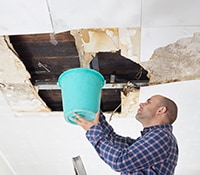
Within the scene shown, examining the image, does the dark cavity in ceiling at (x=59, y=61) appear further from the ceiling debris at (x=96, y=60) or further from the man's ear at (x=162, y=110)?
the man's ear at (x=162, y=110)

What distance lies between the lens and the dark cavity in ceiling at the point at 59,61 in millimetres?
1867

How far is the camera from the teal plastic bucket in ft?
5.27

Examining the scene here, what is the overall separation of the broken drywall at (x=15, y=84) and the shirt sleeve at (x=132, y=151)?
2.36 ft

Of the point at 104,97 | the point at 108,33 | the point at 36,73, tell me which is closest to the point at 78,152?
the point at 104,97

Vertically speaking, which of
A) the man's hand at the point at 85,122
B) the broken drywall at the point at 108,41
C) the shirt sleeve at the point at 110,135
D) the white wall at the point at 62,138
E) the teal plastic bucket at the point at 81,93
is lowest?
the white wall at the point at 62,138

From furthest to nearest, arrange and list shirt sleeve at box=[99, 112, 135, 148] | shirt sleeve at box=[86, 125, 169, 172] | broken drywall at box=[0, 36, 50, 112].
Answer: broken drywall at box=[0, 36, 50, 112], shirt sleeve at box=[99, 112, 135, 148], shirt sleeve at box=[86, 125, 169, 172]

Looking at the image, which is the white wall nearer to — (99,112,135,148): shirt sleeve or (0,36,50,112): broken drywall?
(0,36,50,112): broken drywall

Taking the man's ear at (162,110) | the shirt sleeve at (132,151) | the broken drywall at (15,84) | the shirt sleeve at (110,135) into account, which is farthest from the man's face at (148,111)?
the broken drywall at (15,84)

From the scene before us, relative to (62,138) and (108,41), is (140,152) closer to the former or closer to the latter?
(108,41)

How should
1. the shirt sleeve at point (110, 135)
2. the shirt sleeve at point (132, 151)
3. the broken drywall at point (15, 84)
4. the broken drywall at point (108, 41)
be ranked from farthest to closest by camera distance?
1. the broken drywall at point (15, 84)
2. the broken drywall at point (108, 41)
3. the shirt sleeve at point (110, 135)
4. the shirt sleeve at point (132, 151)

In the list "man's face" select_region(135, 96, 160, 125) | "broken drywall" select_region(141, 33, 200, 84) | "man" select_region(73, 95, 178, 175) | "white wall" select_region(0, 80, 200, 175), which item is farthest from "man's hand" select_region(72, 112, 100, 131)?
"white wall" select_region(0, 80, 200, 175)

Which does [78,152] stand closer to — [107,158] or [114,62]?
[114,62]

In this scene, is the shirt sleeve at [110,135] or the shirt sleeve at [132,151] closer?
the shirt sleeve at [132,151]

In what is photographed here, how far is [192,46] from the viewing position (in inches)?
71.7
